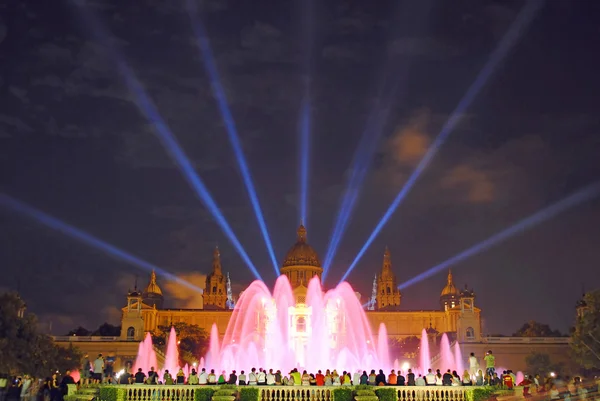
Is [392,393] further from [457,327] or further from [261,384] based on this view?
[457,327]

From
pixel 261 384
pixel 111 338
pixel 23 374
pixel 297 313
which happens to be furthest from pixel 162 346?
pixel 261 384

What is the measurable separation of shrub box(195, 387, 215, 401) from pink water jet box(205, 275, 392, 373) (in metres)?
29.7

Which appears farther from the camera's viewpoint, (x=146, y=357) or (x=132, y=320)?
(x=132, y=320)

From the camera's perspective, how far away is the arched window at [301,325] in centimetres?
13312

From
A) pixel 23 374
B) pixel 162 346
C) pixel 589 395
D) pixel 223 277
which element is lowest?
pixel 589 395

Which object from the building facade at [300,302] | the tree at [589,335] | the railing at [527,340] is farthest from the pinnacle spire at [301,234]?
the tree at [589,335]

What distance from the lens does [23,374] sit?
71250mm

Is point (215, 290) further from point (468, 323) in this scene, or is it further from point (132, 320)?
point (468, 323)

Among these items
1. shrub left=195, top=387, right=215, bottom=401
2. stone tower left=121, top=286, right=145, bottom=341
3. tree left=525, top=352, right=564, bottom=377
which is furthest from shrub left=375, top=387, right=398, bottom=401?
stone tower left=121, top=286, right=145, bottom=341

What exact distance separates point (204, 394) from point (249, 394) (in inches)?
84.9

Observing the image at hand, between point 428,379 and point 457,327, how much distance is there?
387ft

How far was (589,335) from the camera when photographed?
7956 cm

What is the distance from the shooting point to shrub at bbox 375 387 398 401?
1486 inches

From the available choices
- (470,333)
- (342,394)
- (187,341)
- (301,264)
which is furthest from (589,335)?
(301,264)
